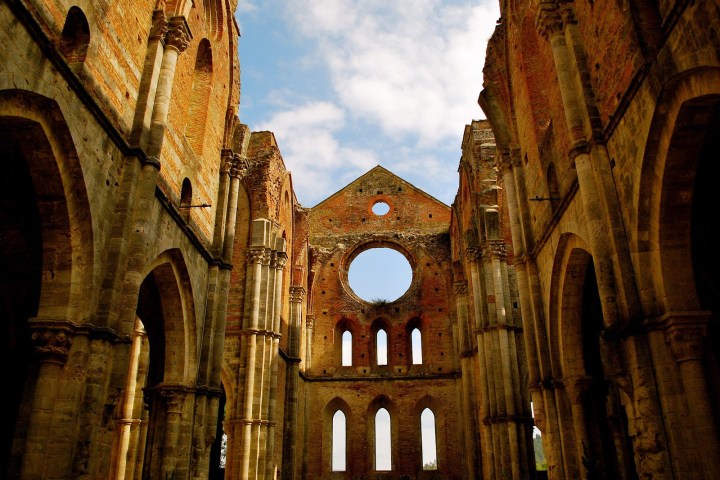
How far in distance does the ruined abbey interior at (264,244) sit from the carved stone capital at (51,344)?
23 mm

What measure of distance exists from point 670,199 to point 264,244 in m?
14.4

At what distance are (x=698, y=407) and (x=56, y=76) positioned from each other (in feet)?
25.3

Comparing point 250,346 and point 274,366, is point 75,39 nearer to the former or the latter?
point 250,346

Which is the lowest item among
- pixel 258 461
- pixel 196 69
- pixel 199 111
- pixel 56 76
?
pixel 258 461

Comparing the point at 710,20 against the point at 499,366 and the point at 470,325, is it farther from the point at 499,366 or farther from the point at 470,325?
the point at 470,325

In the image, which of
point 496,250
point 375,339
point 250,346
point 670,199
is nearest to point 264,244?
point 250,346

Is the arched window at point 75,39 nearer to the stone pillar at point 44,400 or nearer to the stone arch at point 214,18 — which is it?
the stone pillar at point 44,400

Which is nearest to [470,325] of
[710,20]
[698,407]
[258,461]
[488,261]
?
[488,261]

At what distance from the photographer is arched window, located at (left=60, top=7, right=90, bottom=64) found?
7.70m

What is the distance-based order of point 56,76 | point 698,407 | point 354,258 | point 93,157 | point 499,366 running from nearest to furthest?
point 698,407
point 56,76
point 93,157
point 499,366
point 354,258

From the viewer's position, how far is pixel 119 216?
815cm

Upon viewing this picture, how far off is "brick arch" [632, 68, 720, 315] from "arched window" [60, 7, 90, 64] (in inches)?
273

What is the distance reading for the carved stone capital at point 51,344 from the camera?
22.4 feet

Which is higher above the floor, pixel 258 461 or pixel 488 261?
pixel 488 261
